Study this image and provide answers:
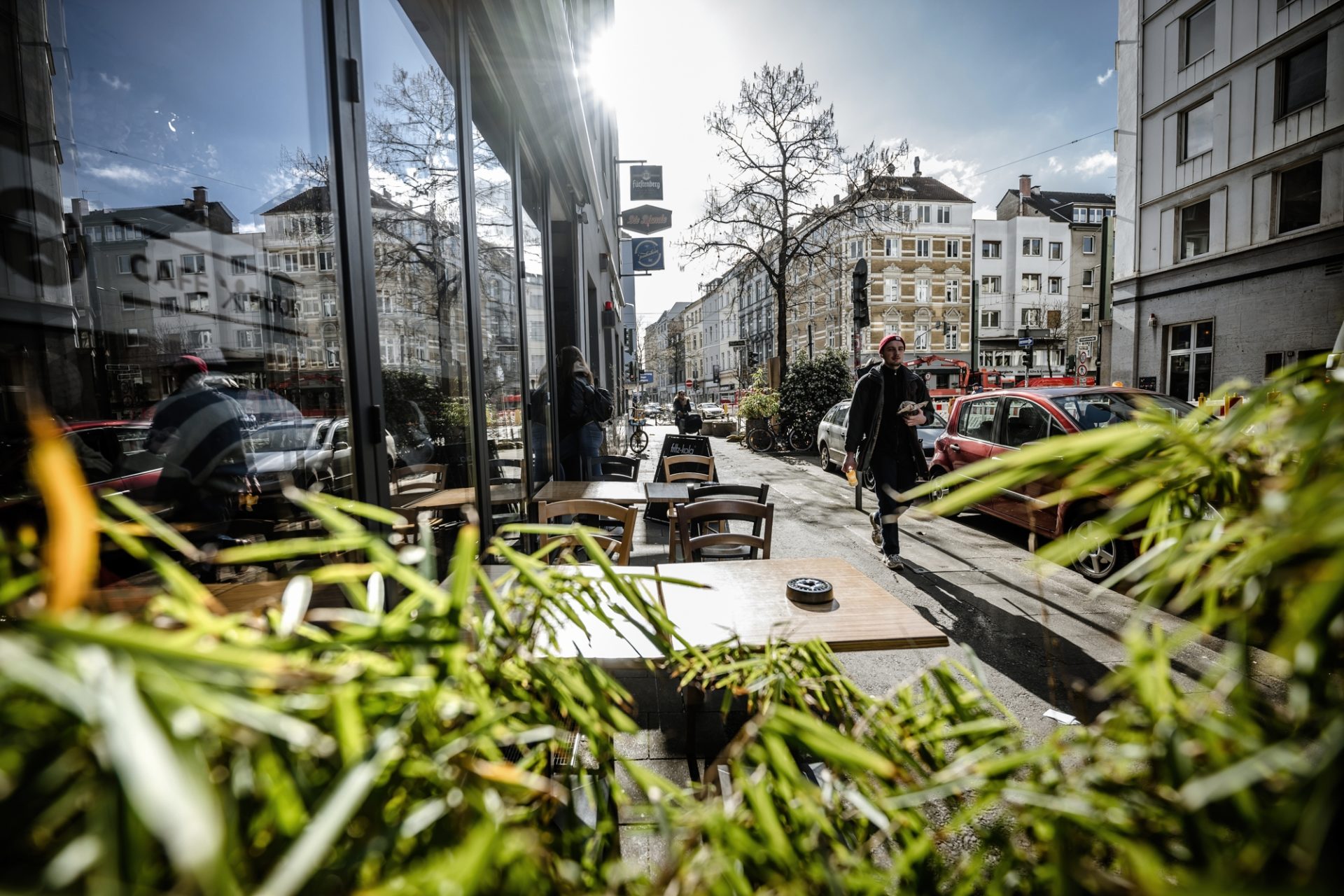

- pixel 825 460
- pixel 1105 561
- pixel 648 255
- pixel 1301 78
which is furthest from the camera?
pixel 648 255

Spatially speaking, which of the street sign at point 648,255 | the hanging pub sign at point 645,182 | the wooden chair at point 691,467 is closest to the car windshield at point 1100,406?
the wooden chair at point 691,467

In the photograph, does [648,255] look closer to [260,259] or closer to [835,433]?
[835,433]

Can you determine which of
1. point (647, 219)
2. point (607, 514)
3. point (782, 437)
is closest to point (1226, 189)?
point (782, 437)

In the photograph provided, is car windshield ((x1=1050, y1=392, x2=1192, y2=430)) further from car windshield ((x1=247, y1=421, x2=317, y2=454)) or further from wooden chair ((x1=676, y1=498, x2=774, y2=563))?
car windshield ((x1=247, y1=421, x2=317, y2=454))

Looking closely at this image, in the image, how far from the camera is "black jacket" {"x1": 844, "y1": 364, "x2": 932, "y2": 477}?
5594mm

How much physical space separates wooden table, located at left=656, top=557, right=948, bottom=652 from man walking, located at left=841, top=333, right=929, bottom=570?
3030 millimetres

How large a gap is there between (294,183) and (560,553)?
322 centimetres

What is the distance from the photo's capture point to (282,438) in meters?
3.32

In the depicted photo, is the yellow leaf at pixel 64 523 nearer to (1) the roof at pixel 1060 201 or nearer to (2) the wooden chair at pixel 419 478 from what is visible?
(2) the wooden chair at pixel 419 478

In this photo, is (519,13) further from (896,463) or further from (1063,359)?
(1063,359)

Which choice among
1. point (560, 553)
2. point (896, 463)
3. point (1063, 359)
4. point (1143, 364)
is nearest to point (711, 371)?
point (1063, 359)

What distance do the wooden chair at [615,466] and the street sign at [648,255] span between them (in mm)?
9579

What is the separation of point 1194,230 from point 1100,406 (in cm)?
1726

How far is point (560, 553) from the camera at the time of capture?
808mm
